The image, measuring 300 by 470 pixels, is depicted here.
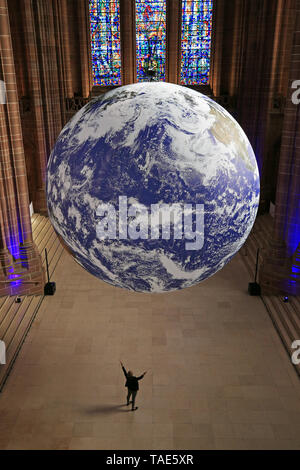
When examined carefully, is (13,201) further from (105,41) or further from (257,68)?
(105,41)

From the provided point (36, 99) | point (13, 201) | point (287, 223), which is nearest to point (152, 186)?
point (13, 201)

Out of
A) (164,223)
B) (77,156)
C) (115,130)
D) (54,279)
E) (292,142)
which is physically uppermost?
Answer: (115,130)

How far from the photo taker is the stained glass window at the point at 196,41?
19.7 metres

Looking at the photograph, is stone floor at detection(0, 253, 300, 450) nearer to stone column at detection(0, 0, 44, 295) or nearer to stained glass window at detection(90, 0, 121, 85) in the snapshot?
stone column at detection(0, 0, 44, 295)

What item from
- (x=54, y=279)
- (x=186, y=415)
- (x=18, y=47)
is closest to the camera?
(x=186, y=415)

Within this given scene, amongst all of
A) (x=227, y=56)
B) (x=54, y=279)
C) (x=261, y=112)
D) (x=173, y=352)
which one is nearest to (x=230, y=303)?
(x=173, y=352)

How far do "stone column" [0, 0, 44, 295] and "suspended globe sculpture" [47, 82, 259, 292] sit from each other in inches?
364

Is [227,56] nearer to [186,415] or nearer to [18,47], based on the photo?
[18,47]

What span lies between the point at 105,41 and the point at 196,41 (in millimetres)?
4531

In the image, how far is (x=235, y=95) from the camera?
20000mm

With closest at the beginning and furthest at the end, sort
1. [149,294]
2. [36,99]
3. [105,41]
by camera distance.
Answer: [149,294], [36,99], [105,41]

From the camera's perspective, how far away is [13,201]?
40.5 feet

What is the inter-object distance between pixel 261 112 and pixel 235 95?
112 inches

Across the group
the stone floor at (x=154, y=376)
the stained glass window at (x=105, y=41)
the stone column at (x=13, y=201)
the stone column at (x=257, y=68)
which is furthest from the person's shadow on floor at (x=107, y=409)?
the stained glass window at (x=105, y=41)
